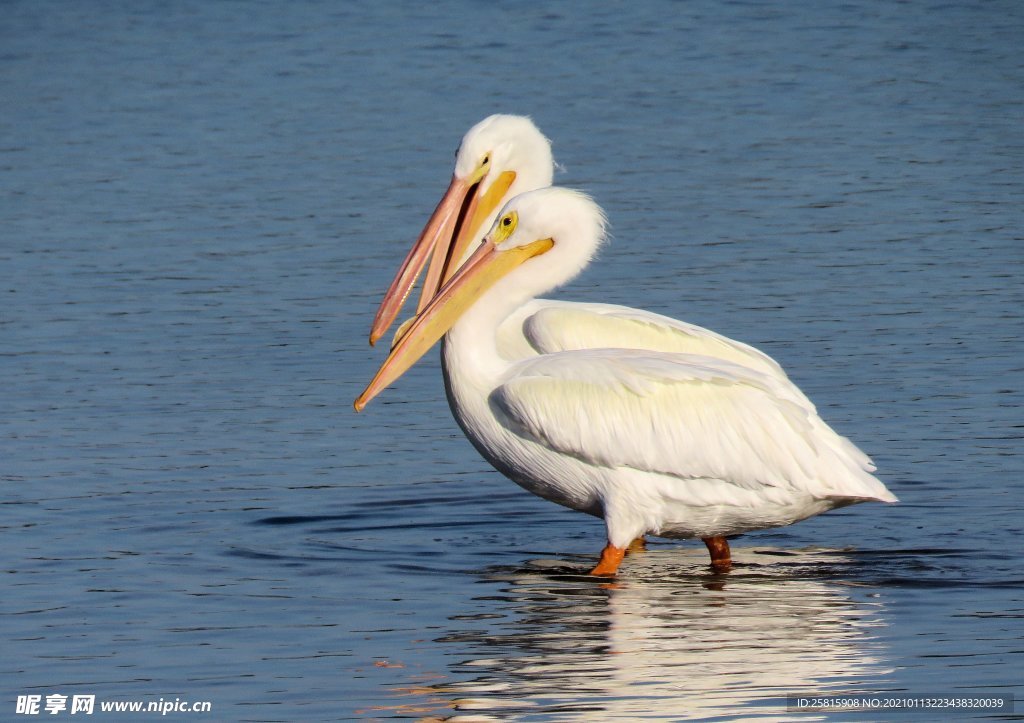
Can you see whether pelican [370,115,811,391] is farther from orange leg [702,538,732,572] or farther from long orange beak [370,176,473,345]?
orange leg [702,538,732,572]

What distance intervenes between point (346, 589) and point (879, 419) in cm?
260

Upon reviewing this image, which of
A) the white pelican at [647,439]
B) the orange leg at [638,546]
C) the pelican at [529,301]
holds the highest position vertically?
the pelican at [529,301]

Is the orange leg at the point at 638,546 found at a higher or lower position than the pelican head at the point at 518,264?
lower

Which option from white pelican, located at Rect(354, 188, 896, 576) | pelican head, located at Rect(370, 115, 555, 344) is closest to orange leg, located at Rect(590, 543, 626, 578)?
white pelican, located at Rect(354, 188, 896, 576)

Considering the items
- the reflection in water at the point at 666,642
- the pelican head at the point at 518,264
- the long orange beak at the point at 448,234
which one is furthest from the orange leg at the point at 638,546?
the long orange beak at the point at 448,234

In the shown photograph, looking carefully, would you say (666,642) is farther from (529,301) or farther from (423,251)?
(423,251)

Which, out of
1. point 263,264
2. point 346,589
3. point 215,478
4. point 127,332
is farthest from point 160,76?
point 346,589

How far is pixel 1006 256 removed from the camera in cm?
1064

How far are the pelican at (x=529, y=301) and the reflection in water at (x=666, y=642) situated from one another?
2.45 ft

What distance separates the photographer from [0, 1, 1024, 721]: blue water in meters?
5.62

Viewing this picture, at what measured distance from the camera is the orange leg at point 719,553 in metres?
6.71

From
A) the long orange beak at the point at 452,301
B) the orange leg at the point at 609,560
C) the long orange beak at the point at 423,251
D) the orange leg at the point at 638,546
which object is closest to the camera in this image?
the orange leg at the point at 609,560

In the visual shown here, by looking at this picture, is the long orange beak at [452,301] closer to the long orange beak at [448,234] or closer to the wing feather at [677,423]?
the wing feather at [677,423]

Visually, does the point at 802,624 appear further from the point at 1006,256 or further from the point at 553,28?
the point at 553,28
